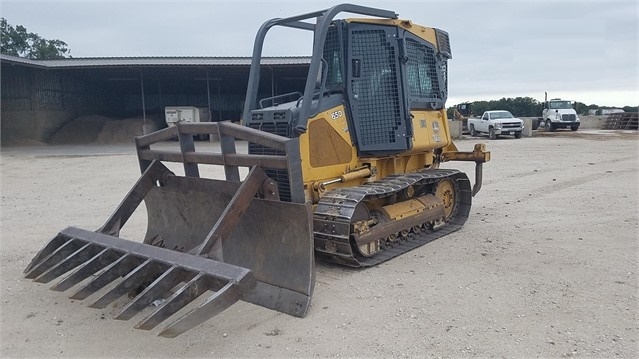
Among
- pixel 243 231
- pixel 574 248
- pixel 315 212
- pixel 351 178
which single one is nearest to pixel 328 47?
pixel 351 178

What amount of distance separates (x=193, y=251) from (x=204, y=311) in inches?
32.3

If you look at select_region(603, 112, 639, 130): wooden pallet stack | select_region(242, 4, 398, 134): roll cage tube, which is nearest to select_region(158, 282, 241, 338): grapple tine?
select_region(242, 4, 398, 134): roll cage tube

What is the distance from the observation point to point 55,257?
4.79 m

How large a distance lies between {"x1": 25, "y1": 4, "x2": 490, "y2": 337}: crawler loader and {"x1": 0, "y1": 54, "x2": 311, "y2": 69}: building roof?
20943mm

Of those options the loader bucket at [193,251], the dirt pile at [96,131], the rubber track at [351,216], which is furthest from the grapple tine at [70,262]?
Answer: the dirt pile at [96,131]

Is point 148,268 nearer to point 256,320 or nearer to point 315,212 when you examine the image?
point 256,320

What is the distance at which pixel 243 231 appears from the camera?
5.19 metres

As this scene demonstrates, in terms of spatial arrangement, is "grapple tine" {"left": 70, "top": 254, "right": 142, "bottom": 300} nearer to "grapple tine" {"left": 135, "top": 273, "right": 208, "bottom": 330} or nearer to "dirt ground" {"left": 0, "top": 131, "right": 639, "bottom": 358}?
"dirt ground" {"left": 0, "top": 131, "right": 639, "bottom": 358}

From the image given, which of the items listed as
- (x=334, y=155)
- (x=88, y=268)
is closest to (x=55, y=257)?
(x=88, y=268)

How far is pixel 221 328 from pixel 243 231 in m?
1.17

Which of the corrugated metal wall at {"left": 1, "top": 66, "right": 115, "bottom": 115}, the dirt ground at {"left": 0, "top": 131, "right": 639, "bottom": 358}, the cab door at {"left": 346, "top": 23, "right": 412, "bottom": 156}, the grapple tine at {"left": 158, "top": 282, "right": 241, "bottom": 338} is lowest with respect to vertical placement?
the dirt ground at {"left": 0, "top": 131, "right": 639, "bottom": 358}

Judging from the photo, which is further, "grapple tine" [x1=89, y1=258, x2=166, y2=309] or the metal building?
the metal building

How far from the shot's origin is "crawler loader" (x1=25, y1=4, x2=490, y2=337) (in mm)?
4105

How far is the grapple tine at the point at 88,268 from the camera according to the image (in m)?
4.25
